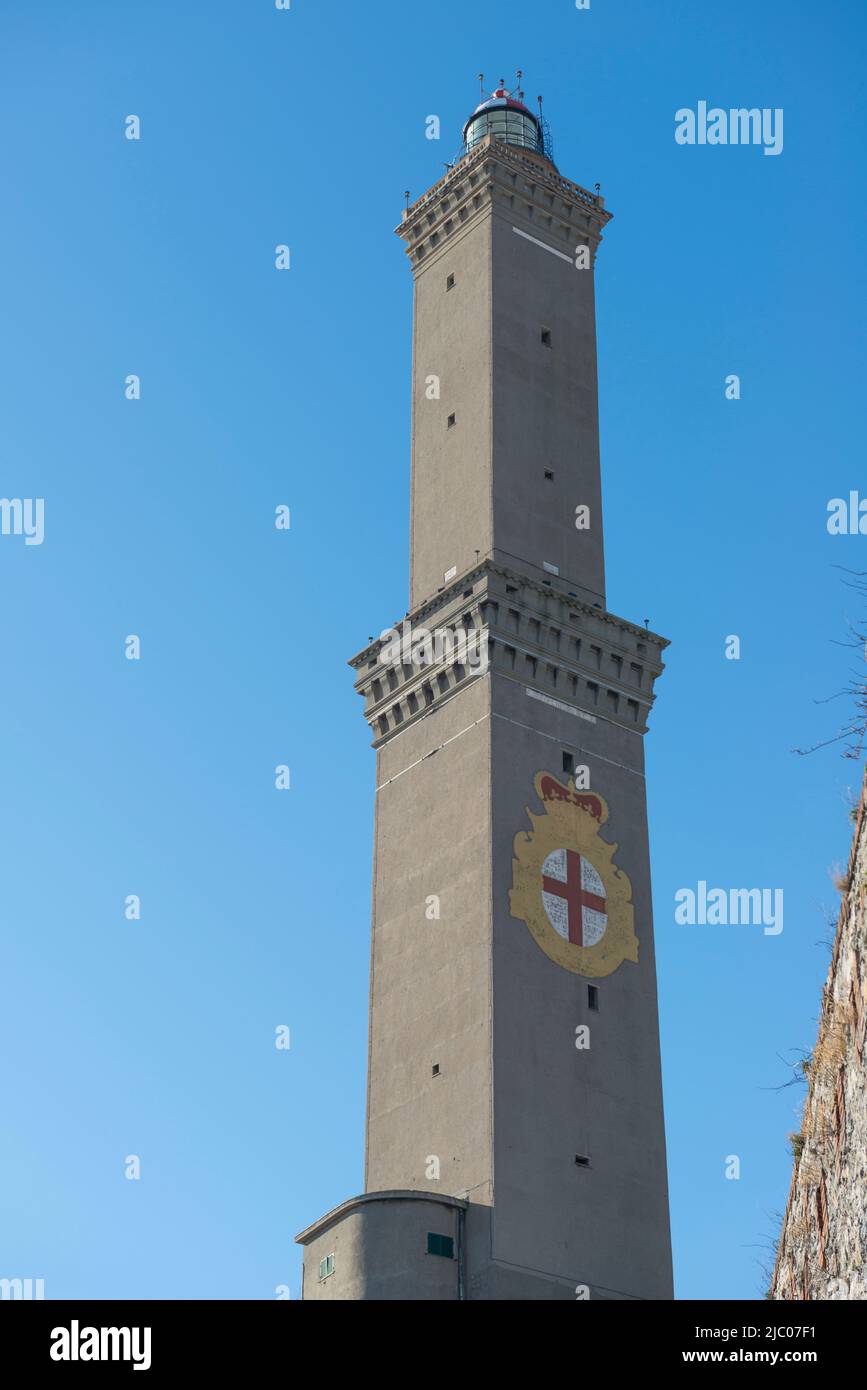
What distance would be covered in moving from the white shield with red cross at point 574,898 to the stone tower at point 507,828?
0.07m

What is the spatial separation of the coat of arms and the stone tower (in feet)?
0.28

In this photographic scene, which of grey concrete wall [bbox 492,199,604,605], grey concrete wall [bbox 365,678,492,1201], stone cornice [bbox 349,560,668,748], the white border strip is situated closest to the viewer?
grey concrete wall [bbox 365,678,492,1201]

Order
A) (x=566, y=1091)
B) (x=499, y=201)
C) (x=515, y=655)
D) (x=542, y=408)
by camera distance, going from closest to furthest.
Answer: (x=566, y=1091) < (x=515, y=655) < (x=542, y=408) < (x=499, y=201)

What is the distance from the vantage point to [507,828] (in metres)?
63.6

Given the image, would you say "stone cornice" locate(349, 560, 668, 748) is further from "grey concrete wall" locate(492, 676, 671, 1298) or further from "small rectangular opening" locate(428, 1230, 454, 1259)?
"small rectangular opening" locate(428, 1230, 454, 1259)

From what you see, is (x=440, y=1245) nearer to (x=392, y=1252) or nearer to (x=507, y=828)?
(x=392, y=1252)

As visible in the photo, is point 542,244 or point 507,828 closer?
point 507,828

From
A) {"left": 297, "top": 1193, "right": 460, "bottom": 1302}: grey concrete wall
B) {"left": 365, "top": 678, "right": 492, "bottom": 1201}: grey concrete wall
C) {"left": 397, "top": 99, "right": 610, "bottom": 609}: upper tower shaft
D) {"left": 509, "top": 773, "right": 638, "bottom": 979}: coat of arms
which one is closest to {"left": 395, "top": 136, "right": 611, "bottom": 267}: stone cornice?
{"left": 397, "top": 99, "right": 610, "bottom": 609}: upper tower shaft

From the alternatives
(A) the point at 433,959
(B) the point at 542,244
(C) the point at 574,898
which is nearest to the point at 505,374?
(B) the point at 542,244

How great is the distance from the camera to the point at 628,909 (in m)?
65.9

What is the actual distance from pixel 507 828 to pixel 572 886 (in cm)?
308

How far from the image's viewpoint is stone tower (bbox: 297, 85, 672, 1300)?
2302 inches

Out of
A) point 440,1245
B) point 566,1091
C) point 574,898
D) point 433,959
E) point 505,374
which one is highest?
point 505,374
